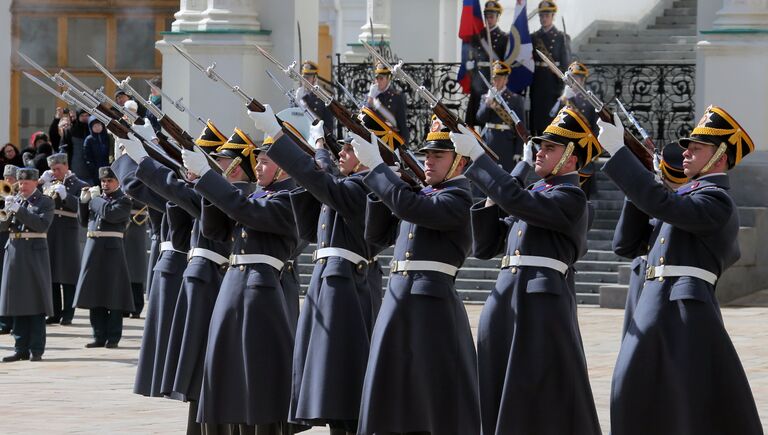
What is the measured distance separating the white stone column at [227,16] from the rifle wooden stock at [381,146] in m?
13.0

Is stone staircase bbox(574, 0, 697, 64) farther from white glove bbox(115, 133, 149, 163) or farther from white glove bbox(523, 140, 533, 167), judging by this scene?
white glove bbox(523, 140, 533, 167)

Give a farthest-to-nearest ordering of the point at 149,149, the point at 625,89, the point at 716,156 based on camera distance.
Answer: the point at 625,89 → the point at 149,149 → the point at 716,156

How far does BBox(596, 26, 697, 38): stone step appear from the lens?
27.1m

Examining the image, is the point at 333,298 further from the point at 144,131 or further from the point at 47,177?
the point at 47,177

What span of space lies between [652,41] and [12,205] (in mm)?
12669

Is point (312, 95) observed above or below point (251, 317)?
above

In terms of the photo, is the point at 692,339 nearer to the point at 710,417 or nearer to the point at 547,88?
the point at 710,417

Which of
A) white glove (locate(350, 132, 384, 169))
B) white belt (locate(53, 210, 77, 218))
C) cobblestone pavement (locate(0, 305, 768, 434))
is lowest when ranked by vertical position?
cobblestone pavement (locate(0, 305, 768, 434))

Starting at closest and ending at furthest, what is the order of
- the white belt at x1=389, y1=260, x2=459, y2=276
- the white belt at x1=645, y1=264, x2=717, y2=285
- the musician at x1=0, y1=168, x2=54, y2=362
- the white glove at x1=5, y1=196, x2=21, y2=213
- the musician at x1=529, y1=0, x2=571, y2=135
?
the white belt at x1=645, y1=264, x2=717, y2=285 < the white belt at x1=389, y1=260, x2=459, y2=276 < the musician at x1=0, y1=168, x2=54, y2=362 < the white glove at x1=5, y1=196, x2=21, y2=213 < the musician at x1=529, y1=0, x2=571, y2=135

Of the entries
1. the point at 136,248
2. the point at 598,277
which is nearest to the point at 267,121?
the point at 136,248

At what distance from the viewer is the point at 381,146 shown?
9.85 m

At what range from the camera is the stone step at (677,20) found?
2772 centimetres

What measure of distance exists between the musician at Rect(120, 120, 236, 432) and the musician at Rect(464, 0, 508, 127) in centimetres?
1121

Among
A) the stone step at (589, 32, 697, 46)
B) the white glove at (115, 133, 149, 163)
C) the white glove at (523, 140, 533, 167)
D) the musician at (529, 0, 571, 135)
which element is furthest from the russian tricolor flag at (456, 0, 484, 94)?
the white glove at (523, 140, 533, 167)
